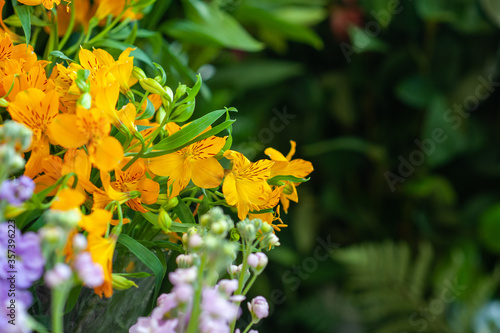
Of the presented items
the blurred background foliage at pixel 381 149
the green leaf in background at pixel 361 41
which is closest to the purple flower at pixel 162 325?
the blurred background foliage at pixel 381 149

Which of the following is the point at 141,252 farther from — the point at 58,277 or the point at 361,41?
the point at 361,41

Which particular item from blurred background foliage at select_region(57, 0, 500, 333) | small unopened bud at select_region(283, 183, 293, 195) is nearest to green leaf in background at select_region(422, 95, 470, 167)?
blurred background foliage at select_region(57, 0, 500, 333)

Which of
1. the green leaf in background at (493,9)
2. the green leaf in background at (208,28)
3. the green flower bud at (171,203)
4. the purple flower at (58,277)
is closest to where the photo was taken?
the purple flower at (58,277)

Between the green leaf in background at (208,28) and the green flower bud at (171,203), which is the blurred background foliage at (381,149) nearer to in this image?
the green leaf in background at (208,28)

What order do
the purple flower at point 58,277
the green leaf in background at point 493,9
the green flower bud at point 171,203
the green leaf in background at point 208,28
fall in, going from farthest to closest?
the green leaf in background at point 493,9
the green leaf in background at point 208,28
the green flower bud at point 171,203
the purple flower at point 58,277

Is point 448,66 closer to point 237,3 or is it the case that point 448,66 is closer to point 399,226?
point 399,226

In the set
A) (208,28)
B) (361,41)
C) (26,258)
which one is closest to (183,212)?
(26,258)
